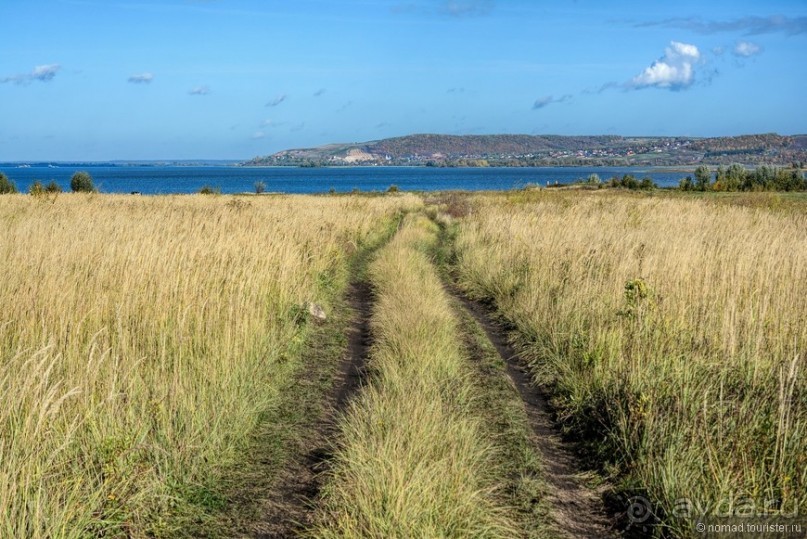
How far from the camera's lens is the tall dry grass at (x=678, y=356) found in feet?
15.8

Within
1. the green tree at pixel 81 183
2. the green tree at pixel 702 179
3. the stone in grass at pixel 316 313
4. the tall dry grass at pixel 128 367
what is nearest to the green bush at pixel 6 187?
the green tree at pixel 81 183

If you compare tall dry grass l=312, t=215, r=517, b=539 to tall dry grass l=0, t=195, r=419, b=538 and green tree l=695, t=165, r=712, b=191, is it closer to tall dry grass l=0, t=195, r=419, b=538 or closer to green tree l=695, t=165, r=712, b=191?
tall dry grass l=0, t=195, r=419, b=538

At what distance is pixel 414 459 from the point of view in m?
4.88

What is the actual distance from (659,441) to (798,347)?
8.02ft

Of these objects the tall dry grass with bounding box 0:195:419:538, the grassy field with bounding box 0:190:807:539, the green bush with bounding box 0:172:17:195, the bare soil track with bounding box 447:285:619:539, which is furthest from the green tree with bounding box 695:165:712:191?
the bare soil track with bounding box 447:285:619:539

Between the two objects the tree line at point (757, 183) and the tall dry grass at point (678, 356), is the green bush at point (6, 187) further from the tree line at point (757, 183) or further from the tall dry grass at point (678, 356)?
the tree line at point (757, 183)

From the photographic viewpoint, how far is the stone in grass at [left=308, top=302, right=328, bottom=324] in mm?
10852

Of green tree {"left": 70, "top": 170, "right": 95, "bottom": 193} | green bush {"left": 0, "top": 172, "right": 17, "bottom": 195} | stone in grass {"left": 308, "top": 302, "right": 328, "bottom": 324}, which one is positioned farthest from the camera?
green tree {"left": 70, "top": 170, "right": 95, "bottom": 193}

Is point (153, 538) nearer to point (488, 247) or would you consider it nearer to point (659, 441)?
point (659, 441)

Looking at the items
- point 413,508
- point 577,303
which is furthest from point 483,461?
point 577,303

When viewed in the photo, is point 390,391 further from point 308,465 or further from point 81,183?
point 81,183

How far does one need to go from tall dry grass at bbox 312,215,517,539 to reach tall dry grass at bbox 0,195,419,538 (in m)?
1.06

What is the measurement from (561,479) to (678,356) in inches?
81.6

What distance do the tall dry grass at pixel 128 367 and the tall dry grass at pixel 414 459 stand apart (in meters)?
1.06
